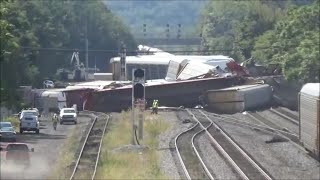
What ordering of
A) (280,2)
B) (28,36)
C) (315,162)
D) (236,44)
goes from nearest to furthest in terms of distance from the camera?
(315,162), (28,36), (236,44), (280,2)

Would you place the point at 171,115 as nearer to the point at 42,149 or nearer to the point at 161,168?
the point at 42,149

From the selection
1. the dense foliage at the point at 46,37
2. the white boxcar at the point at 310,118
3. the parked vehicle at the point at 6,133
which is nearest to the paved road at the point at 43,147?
the parked vehicle at the point at 6,133

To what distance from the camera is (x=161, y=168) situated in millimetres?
30828

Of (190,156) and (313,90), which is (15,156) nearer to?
(190,156)

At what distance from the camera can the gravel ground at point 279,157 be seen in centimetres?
3028

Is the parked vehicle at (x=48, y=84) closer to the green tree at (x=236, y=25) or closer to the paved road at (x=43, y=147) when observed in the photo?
the paved road at (x=43, y=147)

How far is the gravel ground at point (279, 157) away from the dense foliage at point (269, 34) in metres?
25.8

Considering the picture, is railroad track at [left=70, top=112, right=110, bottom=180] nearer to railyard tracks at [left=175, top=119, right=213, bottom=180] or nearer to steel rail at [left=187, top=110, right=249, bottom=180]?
railyard tracks at [left=175, top=119, right=213, bottom=180]

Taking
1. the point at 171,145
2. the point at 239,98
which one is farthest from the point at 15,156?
the point at 239,98

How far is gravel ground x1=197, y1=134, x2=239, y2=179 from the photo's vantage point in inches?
1158

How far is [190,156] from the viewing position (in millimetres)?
34906

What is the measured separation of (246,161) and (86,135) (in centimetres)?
1556

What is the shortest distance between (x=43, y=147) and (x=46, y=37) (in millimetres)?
49212

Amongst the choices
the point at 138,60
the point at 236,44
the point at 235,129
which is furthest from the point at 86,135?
the point at 236,44
